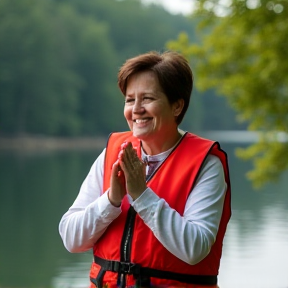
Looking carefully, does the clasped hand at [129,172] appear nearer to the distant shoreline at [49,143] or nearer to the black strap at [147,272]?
the black strap at [147,272]

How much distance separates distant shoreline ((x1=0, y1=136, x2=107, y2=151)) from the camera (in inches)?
1935

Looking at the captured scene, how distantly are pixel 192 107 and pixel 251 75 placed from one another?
4716cm

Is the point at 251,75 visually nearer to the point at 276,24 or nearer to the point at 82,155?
the point at 276,24

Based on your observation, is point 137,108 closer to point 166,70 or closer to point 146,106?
point 146,106

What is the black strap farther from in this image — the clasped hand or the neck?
the neck

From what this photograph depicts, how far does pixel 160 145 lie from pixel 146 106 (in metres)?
0.16

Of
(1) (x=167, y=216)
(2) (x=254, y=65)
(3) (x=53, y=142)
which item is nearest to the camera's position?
(1) (x=167, y=216)

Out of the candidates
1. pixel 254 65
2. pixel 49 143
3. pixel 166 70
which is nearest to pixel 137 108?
pixel 166 70

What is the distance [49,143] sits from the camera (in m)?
52.8

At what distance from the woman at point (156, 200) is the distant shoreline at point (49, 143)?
151 ft

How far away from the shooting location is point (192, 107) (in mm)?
60406

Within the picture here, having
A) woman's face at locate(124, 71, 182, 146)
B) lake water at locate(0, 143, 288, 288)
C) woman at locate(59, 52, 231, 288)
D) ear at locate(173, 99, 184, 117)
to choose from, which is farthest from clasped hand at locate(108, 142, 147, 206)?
lake water at locate(0, 143, 288, 288)

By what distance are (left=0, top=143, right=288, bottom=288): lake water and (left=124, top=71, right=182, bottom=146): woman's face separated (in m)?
5.41

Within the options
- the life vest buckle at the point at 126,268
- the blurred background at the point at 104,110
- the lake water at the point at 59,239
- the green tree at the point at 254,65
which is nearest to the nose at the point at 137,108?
the life vest buckle at the point at 126,268
